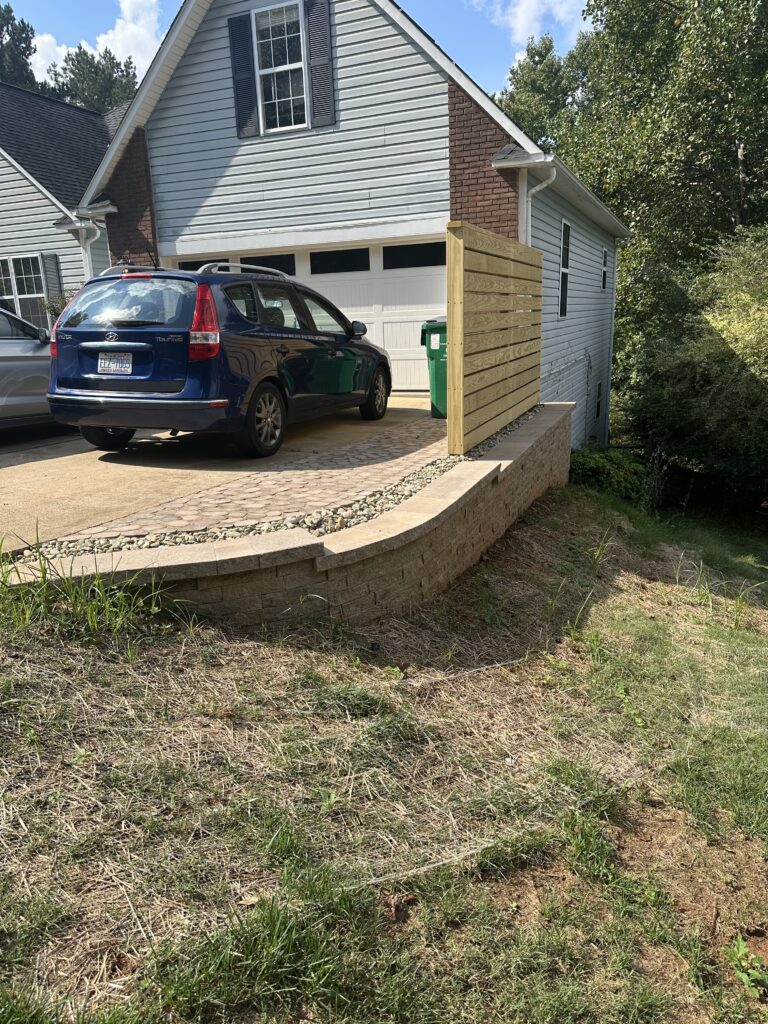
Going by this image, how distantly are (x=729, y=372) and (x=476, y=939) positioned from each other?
12836 mm

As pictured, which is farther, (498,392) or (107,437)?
(498,392)

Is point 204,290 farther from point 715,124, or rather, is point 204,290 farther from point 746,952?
point 715,124

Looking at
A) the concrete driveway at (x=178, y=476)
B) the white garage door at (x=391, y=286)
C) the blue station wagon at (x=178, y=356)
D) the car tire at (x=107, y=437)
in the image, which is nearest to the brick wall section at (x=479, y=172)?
the white garage door at (x=391, y=286)

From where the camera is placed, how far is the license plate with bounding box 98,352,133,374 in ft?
19.8

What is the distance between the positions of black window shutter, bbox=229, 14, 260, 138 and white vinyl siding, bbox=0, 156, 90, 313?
18.3ft

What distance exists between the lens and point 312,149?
37.4ft

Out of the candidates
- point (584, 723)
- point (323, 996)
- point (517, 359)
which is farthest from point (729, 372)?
point (323, 996)

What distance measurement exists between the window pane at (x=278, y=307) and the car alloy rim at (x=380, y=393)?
192 centimetres

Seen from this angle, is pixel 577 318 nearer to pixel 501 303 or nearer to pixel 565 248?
pixel 565 248

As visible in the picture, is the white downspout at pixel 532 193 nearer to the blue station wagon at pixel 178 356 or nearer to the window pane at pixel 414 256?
the window pane at pixel 414 256

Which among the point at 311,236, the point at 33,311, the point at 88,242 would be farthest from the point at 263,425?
the point at 33,311

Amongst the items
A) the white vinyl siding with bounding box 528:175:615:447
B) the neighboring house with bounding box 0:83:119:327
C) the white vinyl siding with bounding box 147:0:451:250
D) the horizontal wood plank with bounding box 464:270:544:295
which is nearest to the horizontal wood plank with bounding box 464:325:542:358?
the horizontal wood plank with bounding box 464:270:544:295

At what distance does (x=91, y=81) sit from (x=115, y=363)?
60.3 metres

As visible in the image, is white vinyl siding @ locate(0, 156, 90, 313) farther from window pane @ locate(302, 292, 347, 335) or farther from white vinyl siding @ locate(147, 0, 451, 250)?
window pane @ locate(302, 292, 347, 335)
